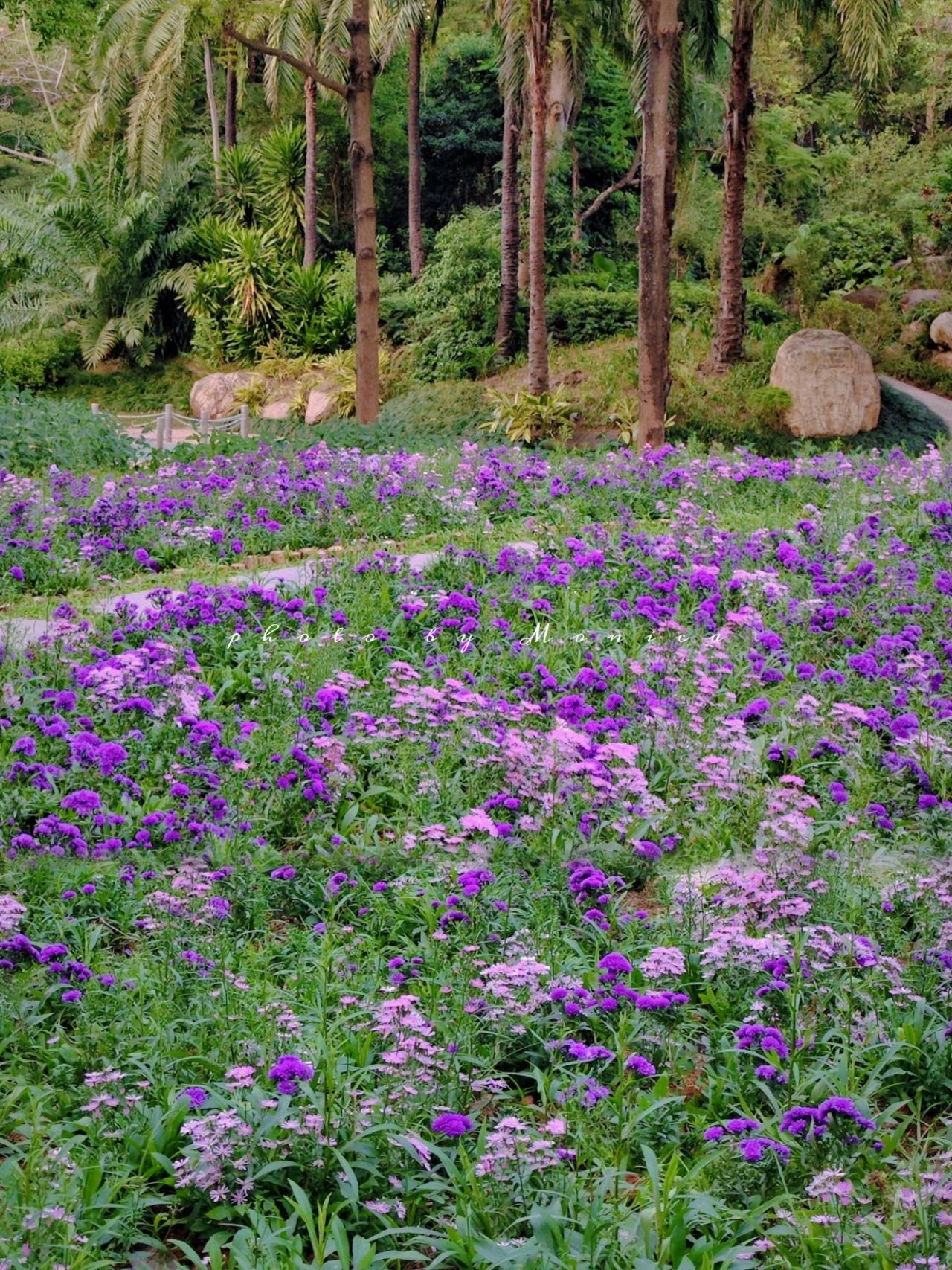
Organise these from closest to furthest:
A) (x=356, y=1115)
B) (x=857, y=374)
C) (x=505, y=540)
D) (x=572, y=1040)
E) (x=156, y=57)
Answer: (x=356, y=1115) < (x=572, y=1040) < (x=505, y=540) < (x=857, y=374) < (x=156, y=57)

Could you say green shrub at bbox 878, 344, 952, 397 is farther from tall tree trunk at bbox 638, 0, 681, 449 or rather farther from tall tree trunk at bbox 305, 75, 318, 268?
tall tree trunk at bbox 305, 75, 318, 268

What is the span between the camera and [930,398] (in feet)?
64.6

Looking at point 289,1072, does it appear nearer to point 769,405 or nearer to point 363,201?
point 363,201

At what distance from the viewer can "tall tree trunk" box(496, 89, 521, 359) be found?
19938 millimetres

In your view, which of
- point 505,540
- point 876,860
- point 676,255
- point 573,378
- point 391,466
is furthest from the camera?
point 676,255

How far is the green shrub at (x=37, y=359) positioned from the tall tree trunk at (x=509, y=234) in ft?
38.2

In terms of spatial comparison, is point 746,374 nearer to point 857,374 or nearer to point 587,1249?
point 857,374

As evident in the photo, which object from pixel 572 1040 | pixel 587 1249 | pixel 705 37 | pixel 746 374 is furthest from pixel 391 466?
pixel 705 37

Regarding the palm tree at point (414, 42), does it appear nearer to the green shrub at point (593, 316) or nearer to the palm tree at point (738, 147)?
the green shrub at point (593, 316)

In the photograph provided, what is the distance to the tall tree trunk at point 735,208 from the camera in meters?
18.1

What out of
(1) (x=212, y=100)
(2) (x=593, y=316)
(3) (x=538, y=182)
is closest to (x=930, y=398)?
(2) (x=593, y=316)

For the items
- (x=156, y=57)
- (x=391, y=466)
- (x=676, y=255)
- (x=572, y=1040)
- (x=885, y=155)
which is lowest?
(x=572, y=1040)

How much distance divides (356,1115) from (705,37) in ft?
60.3

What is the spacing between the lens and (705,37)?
18.4 m
